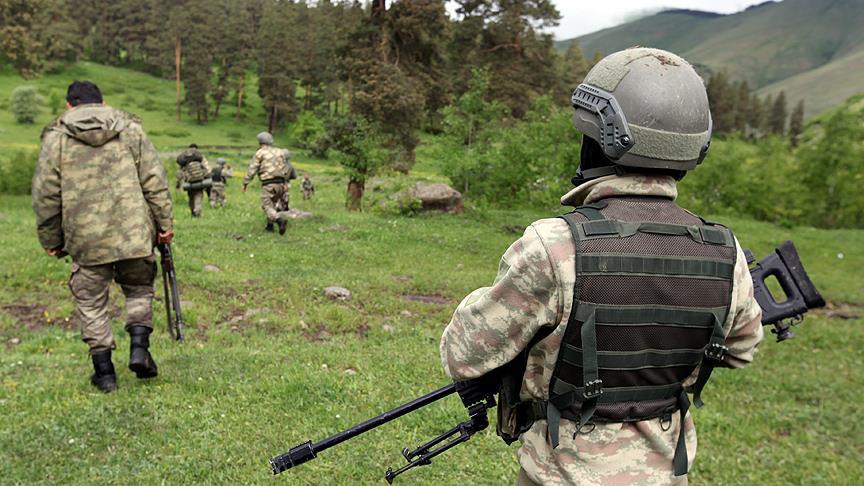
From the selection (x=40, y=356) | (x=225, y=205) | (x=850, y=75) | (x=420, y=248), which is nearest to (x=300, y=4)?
(x=225, y=205)

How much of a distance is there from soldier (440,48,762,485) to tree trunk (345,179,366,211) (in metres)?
17.8

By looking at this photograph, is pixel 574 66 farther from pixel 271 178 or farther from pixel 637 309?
pixel 637 309

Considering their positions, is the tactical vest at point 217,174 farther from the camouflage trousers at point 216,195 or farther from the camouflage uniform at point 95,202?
the camouflage uniform at point 95,202

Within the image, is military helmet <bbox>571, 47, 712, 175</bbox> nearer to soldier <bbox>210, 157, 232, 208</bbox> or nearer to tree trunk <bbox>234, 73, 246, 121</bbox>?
soldier <bbox>210, 157, 232, 208</bbox>

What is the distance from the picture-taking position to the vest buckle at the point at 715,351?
2305 mm

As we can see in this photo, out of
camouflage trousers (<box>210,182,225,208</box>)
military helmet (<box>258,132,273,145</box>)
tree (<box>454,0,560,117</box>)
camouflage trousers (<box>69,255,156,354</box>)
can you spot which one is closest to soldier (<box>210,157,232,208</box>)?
camouflage trousers (<box>210,182,225,208</box>)

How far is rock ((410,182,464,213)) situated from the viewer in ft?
61.1

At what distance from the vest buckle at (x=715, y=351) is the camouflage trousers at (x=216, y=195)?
63.7ft

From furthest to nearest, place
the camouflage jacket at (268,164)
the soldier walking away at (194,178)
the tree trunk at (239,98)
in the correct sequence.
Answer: the tree trunk at (239,98) < the soldier walking away at (194,178) < the camouflage jacket at (268,164)

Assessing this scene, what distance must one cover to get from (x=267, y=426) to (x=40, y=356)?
3.25 meters

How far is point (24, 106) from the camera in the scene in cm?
4588

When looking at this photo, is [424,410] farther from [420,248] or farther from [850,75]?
[850,75]

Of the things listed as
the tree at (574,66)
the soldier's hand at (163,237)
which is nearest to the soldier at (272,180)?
the soldier's hand at (163,237)

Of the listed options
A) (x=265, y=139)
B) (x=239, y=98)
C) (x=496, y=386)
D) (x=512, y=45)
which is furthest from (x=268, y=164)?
(x=239, y=98)
